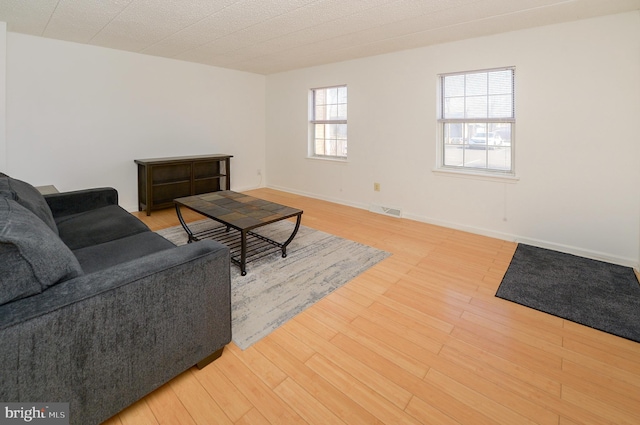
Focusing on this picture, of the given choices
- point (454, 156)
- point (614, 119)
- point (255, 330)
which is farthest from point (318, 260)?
point (614, 119)

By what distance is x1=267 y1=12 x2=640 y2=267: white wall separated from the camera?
2951 millimetres

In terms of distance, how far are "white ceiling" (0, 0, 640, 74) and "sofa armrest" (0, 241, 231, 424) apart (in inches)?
93.9

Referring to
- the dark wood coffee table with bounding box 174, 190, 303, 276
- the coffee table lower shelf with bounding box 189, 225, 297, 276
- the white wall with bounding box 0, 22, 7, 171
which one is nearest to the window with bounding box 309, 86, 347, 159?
the dark wood coffee table with bounding box 174, 190, 303, 276

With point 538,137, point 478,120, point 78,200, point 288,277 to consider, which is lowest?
point 288,277

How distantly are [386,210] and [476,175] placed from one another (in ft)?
4.36

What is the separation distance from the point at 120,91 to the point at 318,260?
12.0ft

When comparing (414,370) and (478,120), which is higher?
(478,120)

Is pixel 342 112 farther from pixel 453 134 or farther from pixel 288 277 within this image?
pixel 288 277

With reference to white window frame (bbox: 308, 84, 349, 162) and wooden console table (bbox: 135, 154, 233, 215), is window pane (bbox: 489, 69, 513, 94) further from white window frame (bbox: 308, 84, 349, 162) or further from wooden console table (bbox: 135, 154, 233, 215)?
wooden console table (bbox: 135, 154, 233, 215)

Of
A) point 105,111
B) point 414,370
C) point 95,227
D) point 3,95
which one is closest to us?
point 414,370

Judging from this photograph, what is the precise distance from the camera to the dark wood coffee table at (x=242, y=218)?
2.75 m

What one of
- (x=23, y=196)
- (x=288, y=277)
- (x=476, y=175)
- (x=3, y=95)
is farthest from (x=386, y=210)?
(x=3, y=95)

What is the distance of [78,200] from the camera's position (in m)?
2.87

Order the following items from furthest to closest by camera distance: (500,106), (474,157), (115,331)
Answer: (474,157)
(500,106)
(115,331)
